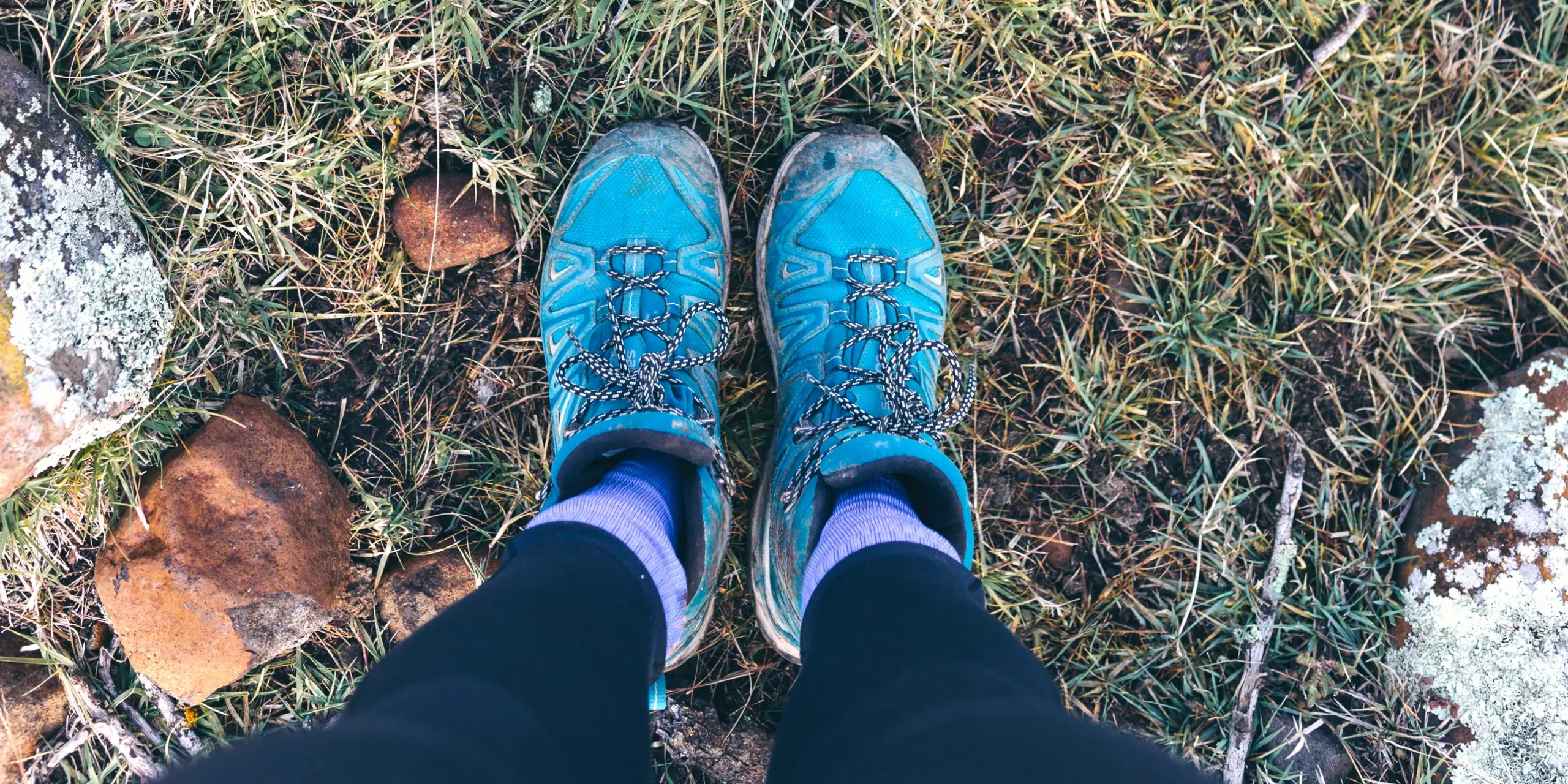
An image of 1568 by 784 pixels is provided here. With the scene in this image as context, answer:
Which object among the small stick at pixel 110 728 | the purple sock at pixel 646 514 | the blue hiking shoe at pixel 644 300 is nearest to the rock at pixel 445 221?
the blue hiking shoe at pixel 644 300

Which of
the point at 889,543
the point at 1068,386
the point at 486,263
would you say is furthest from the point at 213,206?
the point at 1068,386

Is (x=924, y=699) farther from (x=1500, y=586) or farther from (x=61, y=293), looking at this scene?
(x=61, y=293)

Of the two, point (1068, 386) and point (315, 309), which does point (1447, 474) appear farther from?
point (315, 309)

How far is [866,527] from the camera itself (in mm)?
1646

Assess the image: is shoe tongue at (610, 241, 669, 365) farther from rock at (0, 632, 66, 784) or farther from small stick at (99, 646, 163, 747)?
rock at (0, 632, 66, 784)

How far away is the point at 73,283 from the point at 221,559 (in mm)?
668

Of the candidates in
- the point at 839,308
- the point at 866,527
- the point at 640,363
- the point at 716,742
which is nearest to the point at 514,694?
the point at 866,527

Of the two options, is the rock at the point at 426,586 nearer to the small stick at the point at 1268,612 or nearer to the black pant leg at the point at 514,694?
the black pant leg at the point at 514,694

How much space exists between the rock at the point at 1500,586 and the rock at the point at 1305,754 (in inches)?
10.0

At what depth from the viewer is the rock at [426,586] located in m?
2.01

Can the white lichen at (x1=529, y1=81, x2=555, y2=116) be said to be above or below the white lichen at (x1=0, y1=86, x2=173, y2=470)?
above

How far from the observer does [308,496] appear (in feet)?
6.35

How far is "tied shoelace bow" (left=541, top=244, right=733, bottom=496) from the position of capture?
1.87 metres

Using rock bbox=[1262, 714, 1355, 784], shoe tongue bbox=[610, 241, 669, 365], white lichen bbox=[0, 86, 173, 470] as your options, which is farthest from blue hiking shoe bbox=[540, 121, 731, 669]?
rock bbox=[1262, 714, 1355, 784]
